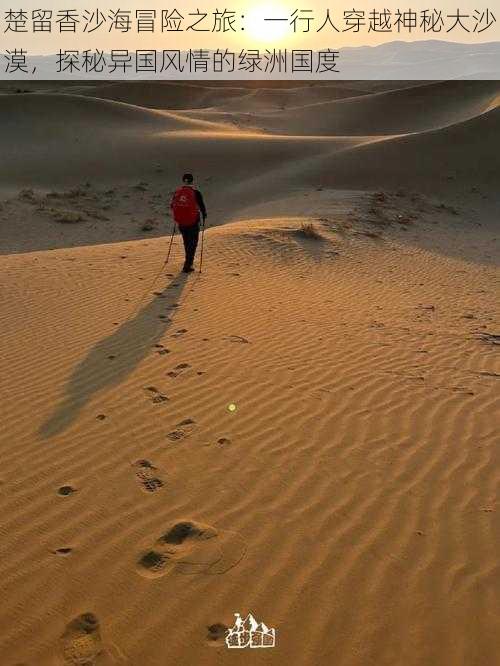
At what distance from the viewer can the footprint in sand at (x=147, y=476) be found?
13.9 ft

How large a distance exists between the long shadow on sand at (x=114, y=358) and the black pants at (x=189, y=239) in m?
1.41

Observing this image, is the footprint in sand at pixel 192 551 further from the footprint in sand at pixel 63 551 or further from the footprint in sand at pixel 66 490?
the footprint in sand at pixel 66 490

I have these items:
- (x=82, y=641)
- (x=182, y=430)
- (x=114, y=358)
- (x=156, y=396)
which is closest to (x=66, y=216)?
(x=114, y=358)

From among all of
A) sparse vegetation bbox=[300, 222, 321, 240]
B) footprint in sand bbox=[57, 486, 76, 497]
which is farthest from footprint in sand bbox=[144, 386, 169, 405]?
sparse vegetation bbox=[300, 222, 321, 240]

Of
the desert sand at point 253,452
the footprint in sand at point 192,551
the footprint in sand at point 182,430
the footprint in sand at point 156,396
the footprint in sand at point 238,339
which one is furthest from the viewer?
the footprint in sand at point 238,339

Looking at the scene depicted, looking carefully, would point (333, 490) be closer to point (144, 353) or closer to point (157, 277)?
point (144, 353)

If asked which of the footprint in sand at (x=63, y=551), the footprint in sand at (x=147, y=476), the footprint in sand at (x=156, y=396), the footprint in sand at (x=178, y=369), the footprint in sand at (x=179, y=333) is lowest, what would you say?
the footprint in sand at (x=63, y=551)

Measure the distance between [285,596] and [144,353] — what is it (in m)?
3.83

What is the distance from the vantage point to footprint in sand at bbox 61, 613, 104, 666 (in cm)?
293

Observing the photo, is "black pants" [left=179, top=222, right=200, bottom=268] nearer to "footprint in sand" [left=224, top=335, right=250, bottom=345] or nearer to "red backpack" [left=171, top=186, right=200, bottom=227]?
"red backpack" [left=171, top=186, right=200, bottom=227]

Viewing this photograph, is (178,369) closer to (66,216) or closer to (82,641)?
(82,641)

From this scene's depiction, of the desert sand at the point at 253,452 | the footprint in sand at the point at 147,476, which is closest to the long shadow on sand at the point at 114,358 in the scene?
the desert sand at the point at 253,452

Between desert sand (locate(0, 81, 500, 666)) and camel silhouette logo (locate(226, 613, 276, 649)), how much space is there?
4cm

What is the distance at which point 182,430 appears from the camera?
505 cm
